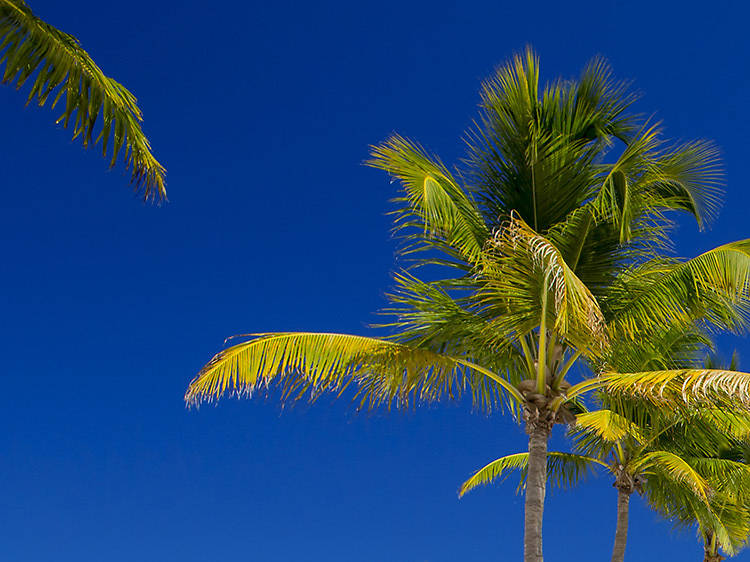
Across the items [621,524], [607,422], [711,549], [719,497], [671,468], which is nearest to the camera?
[607,422]

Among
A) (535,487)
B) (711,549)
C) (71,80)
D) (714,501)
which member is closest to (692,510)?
(714,501)

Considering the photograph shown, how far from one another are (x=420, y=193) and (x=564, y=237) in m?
1.80

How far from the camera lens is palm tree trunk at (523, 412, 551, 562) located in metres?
9.12

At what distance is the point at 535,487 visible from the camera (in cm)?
934

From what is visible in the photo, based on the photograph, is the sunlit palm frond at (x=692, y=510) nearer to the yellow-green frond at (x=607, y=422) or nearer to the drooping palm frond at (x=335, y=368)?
the yellow-green frond at (x=607, y=422)

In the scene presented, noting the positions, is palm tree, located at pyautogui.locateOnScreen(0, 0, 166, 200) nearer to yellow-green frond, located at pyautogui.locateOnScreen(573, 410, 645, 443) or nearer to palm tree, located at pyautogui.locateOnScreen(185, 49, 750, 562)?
palm tree, located at pyautogui.locateOnScreen(185, 49, 750, 562)

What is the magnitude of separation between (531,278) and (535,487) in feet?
7.76

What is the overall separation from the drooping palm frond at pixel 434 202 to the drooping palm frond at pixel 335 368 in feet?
4.59

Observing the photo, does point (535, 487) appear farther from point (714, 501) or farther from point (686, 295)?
point (714, 501)

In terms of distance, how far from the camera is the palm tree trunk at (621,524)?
14594 mm

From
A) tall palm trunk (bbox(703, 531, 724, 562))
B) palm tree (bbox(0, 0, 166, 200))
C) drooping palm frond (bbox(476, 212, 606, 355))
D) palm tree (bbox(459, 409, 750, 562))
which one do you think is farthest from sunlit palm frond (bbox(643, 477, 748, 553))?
palm tree (bbox(0, 0, 166, 200))

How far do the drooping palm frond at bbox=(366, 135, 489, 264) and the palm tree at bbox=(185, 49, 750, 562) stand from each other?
19 millimetres

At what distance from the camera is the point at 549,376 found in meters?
9.83

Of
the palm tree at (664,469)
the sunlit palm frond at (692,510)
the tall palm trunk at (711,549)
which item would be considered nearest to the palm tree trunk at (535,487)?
the palm tree at (664,469)
